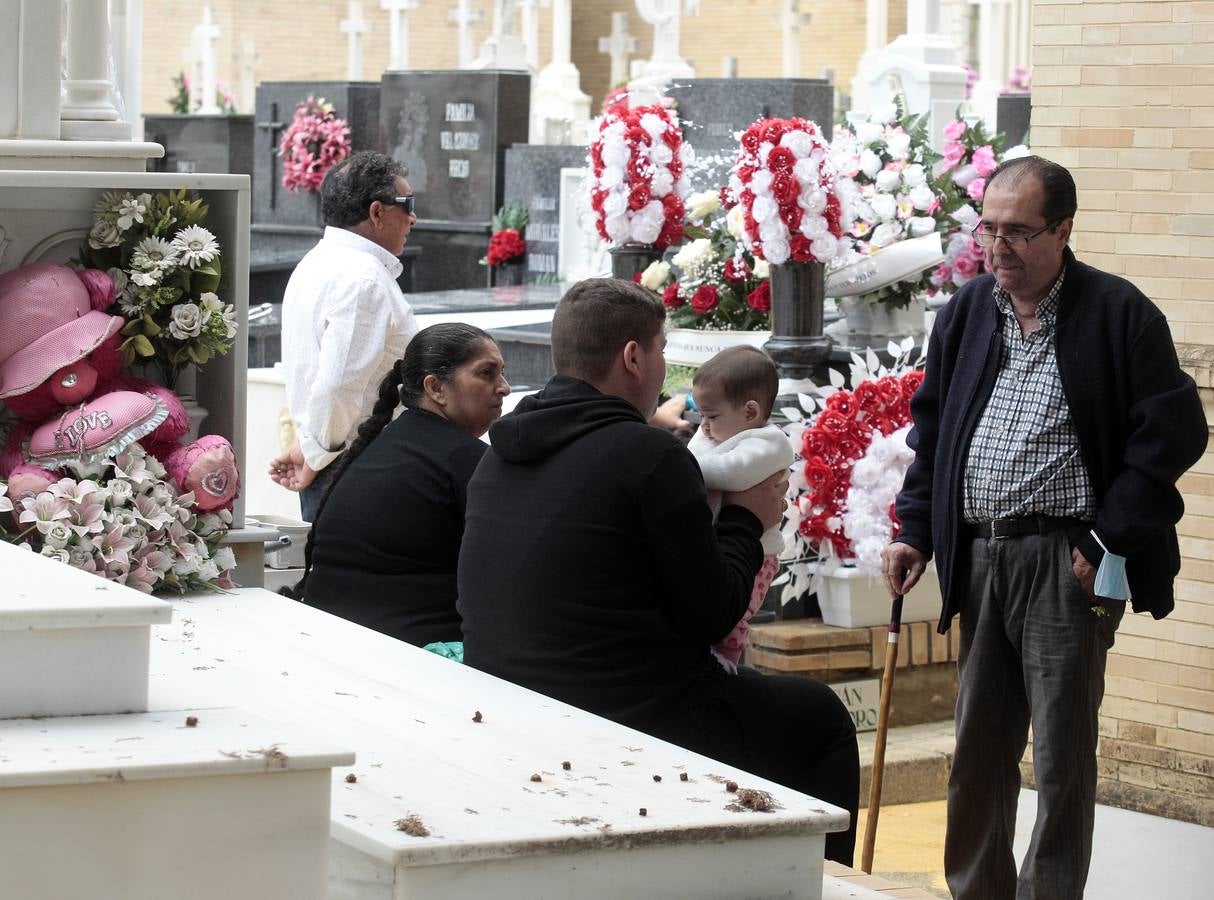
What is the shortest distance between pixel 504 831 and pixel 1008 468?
174 cm

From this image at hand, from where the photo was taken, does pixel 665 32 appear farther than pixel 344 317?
Yes

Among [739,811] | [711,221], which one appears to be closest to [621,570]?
[739,811]

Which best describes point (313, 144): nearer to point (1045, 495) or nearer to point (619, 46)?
point (619, 46)

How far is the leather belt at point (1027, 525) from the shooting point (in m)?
3.73

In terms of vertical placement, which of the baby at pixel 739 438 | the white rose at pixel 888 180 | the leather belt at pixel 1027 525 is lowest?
the leather belt at pixel 1027 525

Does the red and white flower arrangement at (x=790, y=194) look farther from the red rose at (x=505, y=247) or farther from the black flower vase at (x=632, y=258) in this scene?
the red rose at (x=505, y=247)

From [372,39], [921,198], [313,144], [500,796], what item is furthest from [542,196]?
[372,39]

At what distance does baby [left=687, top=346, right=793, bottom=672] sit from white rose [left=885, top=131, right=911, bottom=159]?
300 centimetres

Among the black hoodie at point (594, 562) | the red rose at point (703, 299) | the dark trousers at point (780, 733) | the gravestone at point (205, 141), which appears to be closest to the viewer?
the black hoodie at point (594, 562)

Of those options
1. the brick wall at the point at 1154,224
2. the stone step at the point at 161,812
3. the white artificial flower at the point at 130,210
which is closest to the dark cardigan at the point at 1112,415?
the brick wall at the point at 1154,224

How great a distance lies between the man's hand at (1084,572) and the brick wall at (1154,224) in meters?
1.25

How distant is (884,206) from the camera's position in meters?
6.53

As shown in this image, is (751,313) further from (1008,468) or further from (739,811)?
(739,811)

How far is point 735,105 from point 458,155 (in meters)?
3.93
